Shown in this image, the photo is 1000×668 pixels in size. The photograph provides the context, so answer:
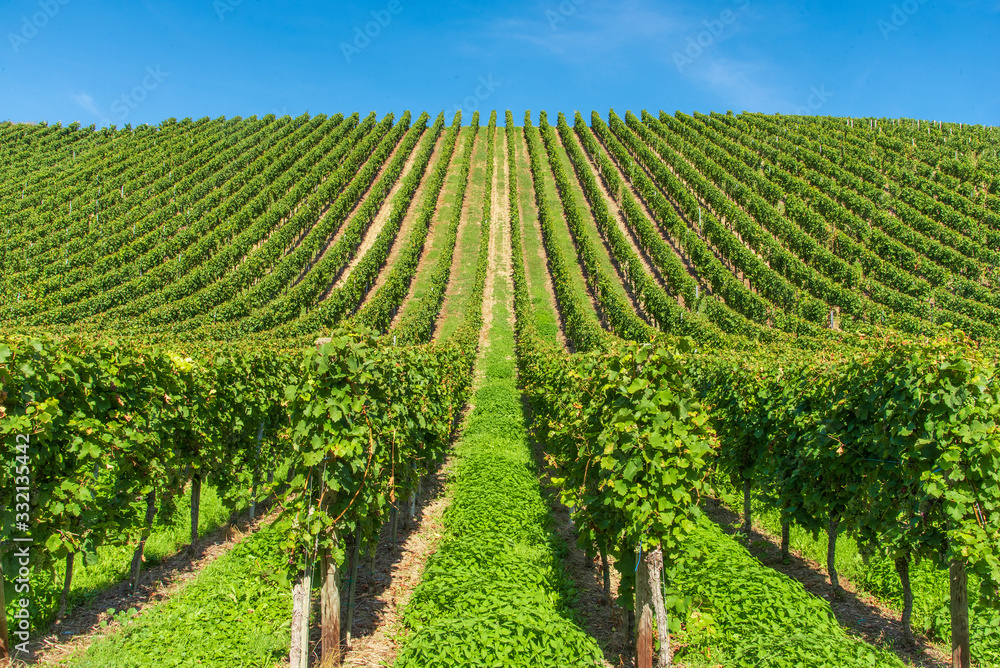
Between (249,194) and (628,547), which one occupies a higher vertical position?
(249,194)

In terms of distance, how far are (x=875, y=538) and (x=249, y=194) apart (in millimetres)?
66808

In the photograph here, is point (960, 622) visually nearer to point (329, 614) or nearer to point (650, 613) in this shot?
point (650, 613)

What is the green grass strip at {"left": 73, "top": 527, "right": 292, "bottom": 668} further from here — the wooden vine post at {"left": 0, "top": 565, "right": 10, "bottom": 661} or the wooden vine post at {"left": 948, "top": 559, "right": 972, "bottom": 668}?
the wooden vine post at {"left": 948, "top": 559, "right": 972, "bottom": 668}

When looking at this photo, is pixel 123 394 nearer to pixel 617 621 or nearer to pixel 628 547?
pixel 628 547

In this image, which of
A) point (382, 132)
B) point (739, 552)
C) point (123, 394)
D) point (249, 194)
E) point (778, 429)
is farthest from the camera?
point (382, 132)

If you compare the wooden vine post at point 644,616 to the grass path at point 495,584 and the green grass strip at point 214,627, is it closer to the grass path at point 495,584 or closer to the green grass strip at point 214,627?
the grass path at point 495,584

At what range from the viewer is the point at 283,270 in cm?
4475

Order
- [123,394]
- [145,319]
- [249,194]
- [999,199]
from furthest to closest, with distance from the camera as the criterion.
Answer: [249,194] < [999,199] < [145,319] < [123,394]

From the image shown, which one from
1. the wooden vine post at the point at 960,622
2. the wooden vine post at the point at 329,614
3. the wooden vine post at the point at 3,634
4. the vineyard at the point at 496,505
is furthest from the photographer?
the wooden vine post at the point at 329,614

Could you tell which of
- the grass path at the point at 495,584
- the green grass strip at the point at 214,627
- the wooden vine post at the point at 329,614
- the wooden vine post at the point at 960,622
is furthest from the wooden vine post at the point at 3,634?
the wooden vine post at the point at 960,622

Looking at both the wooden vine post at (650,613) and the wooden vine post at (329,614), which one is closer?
the wooden vine post at (650,613)

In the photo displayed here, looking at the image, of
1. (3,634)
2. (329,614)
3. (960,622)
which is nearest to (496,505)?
(329,614)

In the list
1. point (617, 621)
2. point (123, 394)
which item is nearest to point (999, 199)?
point (617, 621)

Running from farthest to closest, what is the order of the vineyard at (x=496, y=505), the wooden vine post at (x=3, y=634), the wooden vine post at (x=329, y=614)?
the wooden vine post at (x=329, y=614), the vineyard at (x=496, y=505), the wooden vine post at (x=3, y=634)
